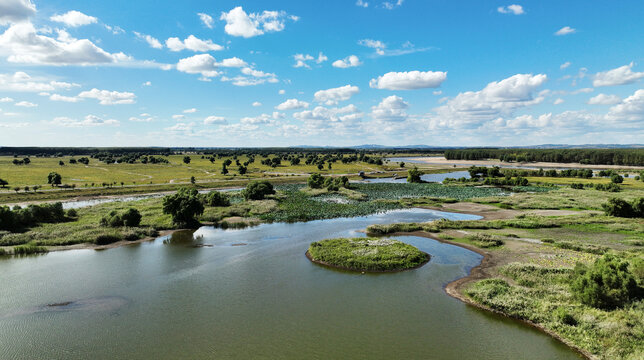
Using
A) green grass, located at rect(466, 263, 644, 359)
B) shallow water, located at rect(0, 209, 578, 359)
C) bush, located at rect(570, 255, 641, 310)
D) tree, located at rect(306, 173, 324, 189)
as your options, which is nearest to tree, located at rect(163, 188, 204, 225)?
shallow water, located at rect(0, 209, 578, 359)

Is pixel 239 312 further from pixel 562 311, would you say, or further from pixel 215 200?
pixel 215 200

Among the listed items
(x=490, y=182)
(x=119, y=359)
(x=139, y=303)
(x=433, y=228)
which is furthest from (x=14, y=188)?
(x=490, y=182)

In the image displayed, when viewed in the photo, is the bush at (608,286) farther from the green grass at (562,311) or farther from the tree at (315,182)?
the tree at (315,182)

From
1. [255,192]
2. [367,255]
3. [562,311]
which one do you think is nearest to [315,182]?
[255,192]

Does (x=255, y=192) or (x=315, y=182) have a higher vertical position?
(x=315, y=182)

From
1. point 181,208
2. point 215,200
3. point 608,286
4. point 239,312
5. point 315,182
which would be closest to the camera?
point 608,286
